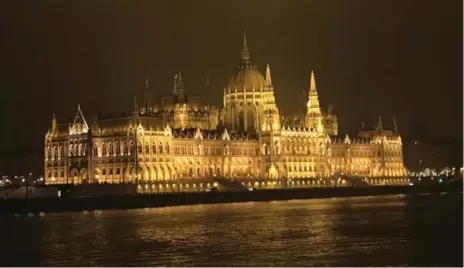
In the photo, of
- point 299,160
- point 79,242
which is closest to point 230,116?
point 299,160

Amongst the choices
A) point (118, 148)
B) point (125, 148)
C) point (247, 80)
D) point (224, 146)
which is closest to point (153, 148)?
point (125, 148)

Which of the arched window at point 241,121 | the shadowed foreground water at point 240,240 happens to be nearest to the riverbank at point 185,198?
the shadowed foreground water at point 240,240

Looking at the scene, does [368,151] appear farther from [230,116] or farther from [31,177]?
[31,177]

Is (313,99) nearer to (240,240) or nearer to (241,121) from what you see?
(241,121)

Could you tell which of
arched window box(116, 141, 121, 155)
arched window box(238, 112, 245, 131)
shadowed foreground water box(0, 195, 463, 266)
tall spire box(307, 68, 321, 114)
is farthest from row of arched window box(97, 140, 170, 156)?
shadowed foreground water box(0, 195, 463, 266)

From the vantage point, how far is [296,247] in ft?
145

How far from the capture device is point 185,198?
4186 inches

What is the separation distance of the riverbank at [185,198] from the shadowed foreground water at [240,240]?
54.1 ft

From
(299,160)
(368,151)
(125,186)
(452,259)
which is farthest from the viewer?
(368,151)

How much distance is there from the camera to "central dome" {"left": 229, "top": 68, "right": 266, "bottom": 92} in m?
145

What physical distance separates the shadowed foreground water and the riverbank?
16.5 metres

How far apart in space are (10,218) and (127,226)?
16057mm

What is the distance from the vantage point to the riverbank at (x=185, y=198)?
87.8 m

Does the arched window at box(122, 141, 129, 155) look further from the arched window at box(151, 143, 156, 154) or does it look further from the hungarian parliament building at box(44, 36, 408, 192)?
the arched window at box(151, 143, 156, 154)
